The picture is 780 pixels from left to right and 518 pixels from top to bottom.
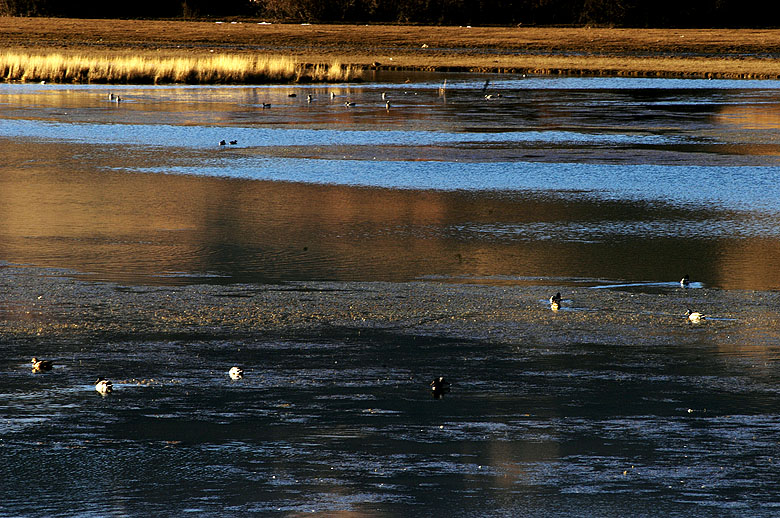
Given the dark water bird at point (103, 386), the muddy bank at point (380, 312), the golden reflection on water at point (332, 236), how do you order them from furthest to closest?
the golden reflection on water at point (332, 236), the muddy bank at point (380, 312), the dark water bird at point (103, 386)

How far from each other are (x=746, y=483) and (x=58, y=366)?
3853 mm

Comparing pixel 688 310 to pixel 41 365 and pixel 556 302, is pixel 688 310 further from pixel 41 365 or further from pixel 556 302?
pixel 41 365

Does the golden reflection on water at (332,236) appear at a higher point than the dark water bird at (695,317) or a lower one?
lower

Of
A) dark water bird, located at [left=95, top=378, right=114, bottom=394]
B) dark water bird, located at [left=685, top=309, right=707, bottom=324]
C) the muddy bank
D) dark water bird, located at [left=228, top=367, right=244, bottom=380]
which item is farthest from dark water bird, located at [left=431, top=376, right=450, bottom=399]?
dark water bird, located at [left=685, top=309, right=707, bottom=324]

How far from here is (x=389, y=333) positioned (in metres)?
8.12

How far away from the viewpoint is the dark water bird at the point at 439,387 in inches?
265

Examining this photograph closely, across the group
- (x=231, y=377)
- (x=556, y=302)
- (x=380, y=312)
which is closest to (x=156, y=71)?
(x=380, y=312)

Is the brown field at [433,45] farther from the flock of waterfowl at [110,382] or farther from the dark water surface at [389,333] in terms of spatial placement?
the flock of waterfowl at [110,382]

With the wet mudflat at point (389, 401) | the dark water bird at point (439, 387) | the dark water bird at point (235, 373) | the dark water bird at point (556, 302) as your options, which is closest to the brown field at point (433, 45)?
the dark water bird at point (556, 302)

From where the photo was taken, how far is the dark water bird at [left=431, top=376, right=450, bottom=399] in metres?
6.74

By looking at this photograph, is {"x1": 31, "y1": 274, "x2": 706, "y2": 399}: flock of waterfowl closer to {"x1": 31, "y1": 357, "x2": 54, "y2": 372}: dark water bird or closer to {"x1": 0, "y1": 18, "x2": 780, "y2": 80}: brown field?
{"x1": 31, "y1": 357, "x2": 54, "y2": 372}: dark water bird

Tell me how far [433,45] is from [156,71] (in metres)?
23.0

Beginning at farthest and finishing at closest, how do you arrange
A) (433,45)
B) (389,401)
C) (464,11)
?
(464,11) < (433,45) < (389,401)

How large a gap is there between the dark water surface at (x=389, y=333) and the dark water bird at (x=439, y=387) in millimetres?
72
